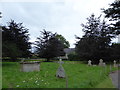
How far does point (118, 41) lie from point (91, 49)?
6.01 metres

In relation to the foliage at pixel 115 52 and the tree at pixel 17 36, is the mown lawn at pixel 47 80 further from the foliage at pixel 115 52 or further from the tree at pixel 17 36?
the foliage at pixel 115 52

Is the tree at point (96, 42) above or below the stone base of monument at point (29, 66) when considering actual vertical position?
above

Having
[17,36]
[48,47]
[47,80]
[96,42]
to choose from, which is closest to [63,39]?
[48,47]

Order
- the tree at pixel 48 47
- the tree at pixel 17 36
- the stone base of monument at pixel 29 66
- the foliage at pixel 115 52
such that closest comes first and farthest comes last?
the stone base of monument at pixel 29 66
the tree at pixel 17 36
the foliage at pixel 115 52
the tree at pixel 48 47

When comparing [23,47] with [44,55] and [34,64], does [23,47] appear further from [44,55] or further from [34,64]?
[34,64]

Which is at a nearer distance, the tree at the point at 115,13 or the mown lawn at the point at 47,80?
the mown lawn at the point at 47,80

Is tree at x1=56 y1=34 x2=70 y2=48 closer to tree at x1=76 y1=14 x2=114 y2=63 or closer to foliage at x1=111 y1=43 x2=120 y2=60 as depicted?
tree at x1=76 y1=14 x2=114 y2=63

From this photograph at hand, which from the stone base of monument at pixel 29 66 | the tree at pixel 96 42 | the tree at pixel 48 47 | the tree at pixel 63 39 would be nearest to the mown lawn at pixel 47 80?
the stone base of monument at pixel 29 66

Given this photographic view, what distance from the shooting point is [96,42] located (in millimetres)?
29234

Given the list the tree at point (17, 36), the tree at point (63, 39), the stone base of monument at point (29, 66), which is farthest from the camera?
the tree at point (63, 39)

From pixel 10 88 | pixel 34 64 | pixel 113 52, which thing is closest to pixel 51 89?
pixel 10 88

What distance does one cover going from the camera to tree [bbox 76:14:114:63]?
2891cm

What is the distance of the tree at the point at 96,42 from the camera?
28.9 m

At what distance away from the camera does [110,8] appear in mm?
26328
